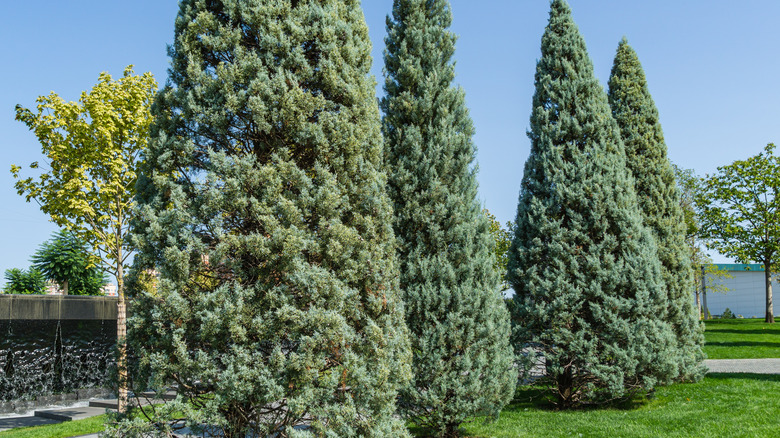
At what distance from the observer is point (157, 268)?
16.0ft

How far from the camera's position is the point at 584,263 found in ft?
29.8

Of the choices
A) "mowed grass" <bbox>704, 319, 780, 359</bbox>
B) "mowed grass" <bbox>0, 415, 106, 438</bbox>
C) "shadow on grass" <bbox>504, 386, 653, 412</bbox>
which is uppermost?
"shadow on grass" <bbox>504, 386, 653, 412</bbox>

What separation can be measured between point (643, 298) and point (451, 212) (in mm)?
4307

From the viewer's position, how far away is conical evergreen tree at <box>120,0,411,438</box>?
461 centimetres

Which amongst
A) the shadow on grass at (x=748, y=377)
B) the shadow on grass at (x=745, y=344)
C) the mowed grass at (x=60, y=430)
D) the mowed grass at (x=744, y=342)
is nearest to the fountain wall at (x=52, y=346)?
the mowed grass at (x=60, y=430)

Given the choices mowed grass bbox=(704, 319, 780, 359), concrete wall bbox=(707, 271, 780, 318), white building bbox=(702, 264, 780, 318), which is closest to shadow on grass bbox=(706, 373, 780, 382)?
mowed grass bbox=(704, 319, 780, 359)

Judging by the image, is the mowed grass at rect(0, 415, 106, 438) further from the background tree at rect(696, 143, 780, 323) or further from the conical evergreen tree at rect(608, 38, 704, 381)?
the background tree at rect(696, 143, 780, 323)

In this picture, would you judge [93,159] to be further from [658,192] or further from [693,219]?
[693,219]

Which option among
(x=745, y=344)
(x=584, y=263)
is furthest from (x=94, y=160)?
(x=745, y=344)

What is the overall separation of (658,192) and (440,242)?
779 centimetres

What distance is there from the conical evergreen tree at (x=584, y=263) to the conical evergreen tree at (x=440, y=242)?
2.01 meters

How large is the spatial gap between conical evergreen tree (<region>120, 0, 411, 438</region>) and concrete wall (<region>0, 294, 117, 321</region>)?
10.5 m

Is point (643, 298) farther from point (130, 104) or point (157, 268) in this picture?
point (130, 104)

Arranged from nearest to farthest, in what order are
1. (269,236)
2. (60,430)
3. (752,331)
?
(269,236), (60,430), (752,331)
